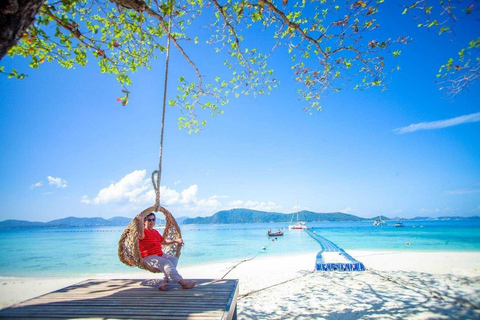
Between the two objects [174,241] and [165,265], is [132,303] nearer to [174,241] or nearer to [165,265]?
[165,265]

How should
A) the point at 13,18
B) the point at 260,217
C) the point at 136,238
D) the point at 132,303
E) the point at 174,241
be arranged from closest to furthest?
the point at 13,18, the point at 132,303, the point at 136,238, the point at 174,241, the point at 260,217

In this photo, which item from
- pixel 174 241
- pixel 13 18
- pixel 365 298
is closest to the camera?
pixel 13 18

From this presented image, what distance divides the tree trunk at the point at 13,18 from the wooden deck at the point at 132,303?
6.67 feet

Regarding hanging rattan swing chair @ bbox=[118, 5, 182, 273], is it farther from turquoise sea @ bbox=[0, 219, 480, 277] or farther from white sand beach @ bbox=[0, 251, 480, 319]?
turquoise sea @ bbox=[0, 219, 480, 277]

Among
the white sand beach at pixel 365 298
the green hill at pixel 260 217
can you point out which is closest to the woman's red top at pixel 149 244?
the white sand beach at pixel 365 298

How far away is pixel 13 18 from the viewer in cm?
138

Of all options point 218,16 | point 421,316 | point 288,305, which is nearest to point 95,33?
point 218,16

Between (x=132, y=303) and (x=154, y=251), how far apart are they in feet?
3.61

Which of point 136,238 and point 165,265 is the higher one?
point 136,238

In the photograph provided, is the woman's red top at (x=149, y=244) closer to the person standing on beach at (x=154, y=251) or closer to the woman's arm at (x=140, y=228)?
the person standing on beach at (x=154, y=251)

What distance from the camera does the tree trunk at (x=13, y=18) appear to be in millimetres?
1334

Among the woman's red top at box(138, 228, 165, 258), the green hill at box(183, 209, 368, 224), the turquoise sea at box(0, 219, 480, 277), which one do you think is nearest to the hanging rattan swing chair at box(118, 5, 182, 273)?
the woman's red top at box(138, 228, 165, 258)

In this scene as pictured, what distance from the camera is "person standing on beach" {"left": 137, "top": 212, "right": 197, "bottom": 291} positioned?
9.42ft

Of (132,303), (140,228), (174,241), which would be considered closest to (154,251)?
(174,241)
